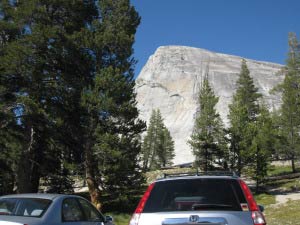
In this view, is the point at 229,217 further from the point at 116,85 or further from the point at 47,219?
the point at 116,85

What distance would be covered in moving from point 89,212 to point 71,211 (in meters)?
0.87

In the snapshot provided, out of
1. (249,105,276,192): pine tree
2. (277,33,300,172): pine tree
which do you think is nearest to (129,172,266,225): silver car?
(249,105,276,192): pine tree

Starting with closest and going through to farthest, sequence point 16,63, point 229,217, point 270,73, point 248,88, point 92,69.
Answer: point 229,217, point 16,63, point 92,69, point 248,88, point 270,73

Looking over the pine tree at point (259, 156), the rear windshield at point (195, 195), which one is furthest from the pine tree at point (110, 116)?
the rear windshield at point (195, 195)

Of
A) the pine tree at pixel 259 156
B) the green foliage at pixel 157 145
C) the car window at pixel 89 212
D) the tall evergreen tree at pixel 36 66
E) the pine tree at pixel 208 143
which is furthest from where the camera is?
the green foliage at pixel 157 145

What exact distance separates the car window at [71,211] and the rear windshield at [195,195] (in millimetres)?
2376

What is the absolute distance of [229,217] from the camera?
5586mm

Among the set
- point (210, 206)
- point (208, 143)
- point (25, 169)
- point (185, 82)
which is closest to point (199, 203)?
point (210, 206)

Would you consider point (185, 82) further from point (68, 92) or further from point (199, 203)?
point (199, 203)

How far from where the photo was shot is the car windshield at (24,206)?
7.52 m

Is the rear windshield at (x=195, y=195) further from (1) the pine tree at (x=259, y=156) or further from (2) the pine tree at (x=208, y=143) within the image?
(2) the pine tree at (x=208, y=143)

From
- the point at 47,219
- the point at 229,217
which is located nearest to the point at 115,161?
the point at 47,219

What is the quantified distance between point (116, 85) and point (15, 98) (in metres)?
6.23

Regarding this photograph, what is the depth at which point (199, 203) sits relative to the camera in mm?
6059
